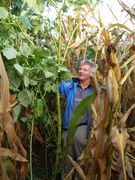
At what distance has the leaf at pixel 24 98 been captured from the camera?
1509mm

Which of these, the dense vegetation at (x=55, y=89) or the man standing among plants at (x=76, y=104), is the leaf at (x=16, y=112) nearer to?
the dense vegetation at (x=55, y=89)

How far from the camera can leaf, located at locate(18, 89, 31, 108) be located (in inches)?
59.4

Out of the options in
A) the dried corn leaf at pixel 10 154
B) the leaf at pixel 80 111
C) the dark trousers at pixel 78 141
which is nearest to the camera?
the leaf at pixel 80 111

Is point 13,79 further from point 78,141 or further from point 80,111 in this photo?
point 78,141

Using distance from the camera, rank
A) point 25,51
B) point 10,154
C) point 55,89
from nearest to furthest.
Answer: point 10,154
point 25,51
point 55,89

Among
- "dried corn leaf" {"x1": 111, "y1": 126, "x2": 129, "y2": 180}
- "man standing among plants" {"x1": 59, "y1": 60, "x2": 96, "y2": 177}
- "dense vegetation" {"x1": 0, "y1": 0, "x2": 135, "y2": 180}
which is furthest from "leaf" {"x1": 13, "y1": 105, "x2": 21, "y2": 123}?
"man standing among plants" {"x1": 59, "y1": 60, "x2": 96, "y2": 177}

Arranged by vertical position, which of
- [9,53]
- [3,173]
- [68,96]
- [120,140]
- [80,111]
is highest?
[9,53]

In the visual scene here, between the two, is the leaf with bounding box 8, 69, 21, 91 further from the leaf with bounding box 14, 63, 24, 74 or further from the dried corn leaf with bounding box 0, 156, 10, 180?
the dried corn leaf with bounding box 0, 156, 10, 180

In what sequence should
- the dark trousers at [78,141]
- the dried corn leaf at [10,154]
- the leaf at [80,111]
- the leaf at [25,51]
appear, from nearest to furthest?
the leaf at [80,111] → the dried corn leaf at [10,154] → the leaf at [25,51] → the dark trousers at [78,141]

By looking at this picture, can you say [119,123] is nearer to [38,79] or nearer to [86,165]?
[86,165]

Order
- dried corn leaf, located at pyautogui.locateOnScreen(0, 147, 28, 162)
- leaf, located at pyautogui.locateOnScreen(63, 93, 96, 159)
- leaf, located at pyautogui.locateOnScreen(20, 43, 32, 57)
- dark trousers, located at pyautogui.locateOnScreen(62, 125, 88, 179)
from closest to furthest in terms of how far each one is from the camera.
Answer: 1. leaf, located at pyautogui.locateOnScreen(63, 93, 96, 159)
2. dried corn leaf, located at pyautogui.locateOnScreen(0, 147, 28, 162)
3. leaf, located at pyautogui.locateOnScreen(20, 43, 32, 57)
4. dark trousers, located at pyautogui.locateOnScreen(62, 125, 88, 179)

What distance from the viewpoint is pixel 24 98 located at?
1531 mm

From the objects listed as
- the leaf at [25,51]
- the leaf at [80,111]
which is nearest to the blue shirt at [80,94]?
the leaf at [25,51]

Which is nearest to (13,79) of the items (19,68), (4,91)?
(19,68)
